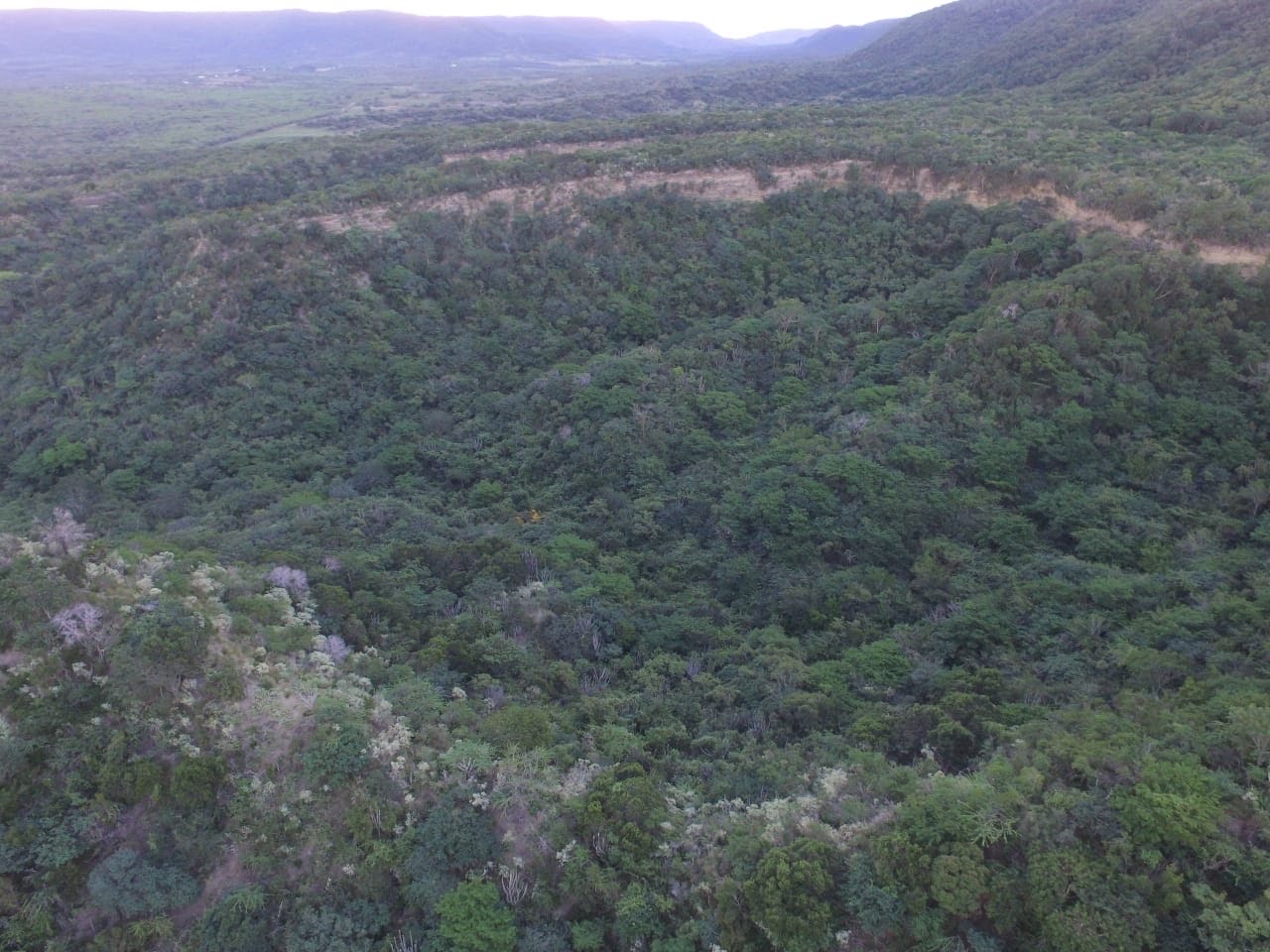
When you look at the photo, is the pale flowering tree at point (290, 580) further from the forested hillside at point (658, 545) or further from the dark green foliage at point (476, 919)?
the dark green foliage at point (476, 919)

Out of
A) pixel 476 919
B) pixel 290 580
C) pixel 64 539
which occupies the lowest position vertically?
pixel 290 580

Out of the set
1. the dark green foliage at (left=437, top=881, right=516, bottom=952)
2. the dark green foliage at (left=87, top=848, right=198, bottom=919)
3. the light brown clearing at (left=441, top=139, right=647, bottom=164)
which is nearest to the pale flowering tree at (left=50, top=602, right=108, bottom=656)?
the dark green foliage at (left=87, top=848, right=198, bottom=919)

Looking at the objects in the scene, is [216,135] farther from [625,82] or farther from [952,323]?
[952,323]

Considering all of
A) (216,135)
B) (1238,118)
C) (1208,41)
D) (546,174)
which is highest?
(1208,41)

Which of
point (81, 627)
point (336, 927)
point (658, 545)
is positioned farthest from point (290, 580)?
point (658, 545)

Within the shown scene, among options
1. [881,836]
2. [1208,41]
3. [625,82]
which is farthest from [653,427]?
[625,82]

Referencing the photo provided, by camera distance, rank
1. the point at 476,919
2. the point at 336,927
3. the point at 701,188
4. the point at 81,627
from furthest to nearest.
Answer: the point at 701,188, the point at 81,627, the point at 336,927, the point at 476,919

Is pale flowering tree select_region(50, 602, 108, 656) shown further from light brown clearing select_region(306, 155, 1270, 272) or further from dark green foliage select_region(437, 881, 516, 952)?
light brown clearing select_region(306, 155, 1270, 272)

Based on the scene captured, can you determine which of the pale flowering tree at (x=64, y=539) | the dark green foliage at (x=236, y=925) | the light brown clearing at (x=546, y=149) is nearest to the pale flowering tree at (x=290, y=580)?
the pale flowering tree at (x=64, y=539)

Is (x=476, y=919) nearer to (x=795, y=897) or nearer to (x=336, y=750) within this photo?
(x=336, y=750)
